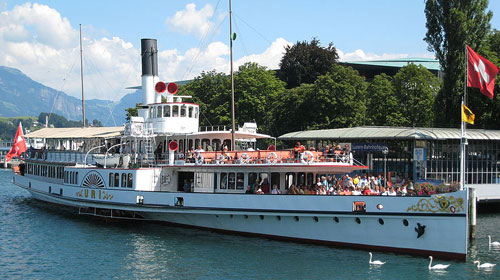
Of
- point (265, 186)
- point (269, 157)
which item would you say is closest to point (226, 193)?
point (265, 186)

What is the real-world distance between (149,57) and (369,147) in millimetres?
18134

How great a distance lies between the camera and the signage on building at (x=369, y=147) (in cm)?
4278

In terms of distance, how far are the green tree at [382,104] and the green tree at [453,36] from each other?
1016 cm

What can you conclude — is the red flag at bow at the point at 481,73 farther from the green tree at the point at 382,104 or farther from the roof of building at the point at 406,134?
the green tree at the point at 382,104

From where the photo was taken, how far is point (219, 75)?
76250 mm

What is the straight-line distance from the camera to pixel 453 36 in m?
44.7

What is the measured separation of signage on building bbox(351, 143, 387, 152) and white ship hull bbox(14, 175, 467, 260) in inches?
678

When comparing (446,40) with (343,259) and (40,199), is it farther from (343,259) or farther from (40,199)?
(40,199)

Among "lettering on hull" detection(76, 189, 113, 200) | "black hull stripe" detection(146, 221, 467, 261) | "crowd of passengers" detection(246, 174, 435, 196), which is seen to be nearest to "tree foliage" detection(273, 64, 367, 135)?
"crowd of passengers" detection(246, 174, 435, 196)

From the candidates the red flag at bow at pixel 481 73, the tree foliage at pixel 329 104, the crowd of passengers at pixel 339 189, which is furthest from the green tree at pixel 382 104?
the red flag at bow at pixel 481 73

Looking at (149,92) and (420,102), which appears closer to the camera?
(149,92)

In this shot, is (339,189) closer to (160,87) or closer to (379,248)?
(379,248)

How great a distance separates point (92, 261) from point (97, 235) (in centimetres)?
612

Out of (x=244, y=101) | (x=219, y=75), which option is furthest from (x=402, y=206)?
(x=219, y=75)
